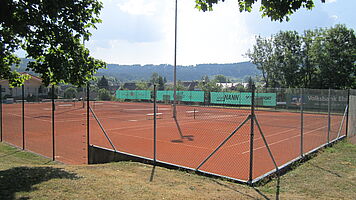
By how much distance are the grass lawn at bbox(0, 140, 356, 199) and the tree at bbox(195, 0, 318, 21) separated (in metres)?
3.99

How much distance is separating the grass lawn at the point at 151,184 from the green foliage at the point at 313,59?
35.6 metres

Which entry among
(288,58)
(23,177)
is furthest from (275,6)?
(288,58)

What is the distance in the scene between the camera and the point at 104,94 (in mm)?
14375

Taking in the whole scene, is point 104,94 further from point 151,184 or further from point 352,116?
point 352,116

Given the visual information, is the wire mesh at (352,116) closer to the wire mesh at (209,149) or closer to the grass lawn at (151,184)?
the wire mesh at (209,149)

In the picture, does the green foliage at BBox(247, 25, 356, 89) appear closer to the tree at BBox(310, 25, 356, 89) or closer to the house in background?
the tree at BBox(310, 25, 356, 89)

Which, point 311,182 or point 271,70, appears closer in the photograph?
point 311,182

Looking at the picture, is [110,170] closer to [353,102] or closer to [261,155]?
[261,155]

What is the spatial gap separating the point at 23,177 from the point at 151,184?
2906 millimetres

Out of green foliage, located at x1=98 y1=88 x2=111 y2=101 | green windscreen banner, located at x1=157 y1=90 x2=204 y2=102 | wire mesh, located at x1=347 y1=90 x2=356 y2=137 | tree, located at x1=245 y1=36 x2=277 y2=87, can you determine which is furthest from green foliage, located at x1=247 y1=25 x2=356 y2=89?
green foliage, located at x1=98 y1=88 x2=111 y2=101

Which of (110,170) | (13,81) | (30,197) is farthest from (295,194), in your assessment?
(13,81)

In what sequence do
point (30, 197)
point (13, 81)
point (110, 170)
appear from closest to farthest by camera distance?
1. point (30, 197)
2. point (110, 170)
3. point (13, 81)

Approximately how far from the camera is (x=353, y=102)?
15.0m

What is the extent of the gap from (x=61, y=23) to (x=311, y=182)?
774 cm
